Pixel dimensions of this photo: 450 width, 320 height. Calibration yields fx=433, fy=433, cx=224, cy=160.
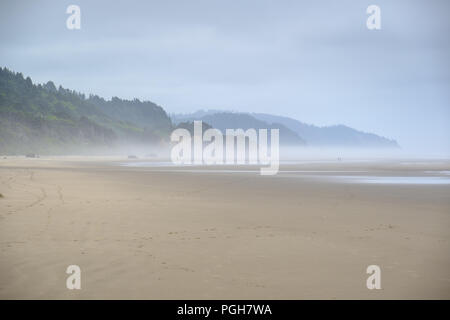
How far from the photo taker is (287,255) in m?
9.09

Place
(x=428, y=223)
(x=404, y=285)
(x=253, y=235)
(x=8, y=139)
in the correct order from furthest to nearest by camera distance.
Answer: (x=8, y=139) < (x=428, y=223) < (x=253, y=235) < (x=404, y=285)

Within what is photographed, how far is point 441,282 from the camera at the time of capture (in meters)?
7.37

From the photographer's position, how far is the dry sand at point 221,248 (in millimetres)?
6914

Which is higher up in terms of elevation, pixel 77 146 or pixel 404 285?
pixel 77 146

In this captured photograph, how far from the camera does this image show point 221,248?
381 inches

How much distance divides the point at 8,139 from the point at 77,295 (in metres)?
155

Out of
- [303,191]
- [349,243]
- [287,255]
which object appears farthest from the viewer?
[303,191]

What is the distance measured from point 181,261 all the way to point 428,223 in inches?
338

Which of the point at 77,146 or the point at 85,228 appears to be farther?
the point at 77,146

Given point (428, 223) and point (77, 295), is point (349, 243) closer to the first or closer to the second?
point (428, 223)

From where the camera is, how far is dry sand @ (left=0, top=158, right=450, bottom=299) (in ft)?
22.7

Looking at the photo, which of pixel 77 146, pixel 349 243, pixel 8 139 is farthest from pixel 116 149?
pixel 349 243

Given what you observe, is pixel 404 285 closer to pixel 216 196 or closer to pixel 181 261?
pixel 181 261

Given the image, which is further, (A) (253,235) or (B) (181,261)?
(A) (253,235)
